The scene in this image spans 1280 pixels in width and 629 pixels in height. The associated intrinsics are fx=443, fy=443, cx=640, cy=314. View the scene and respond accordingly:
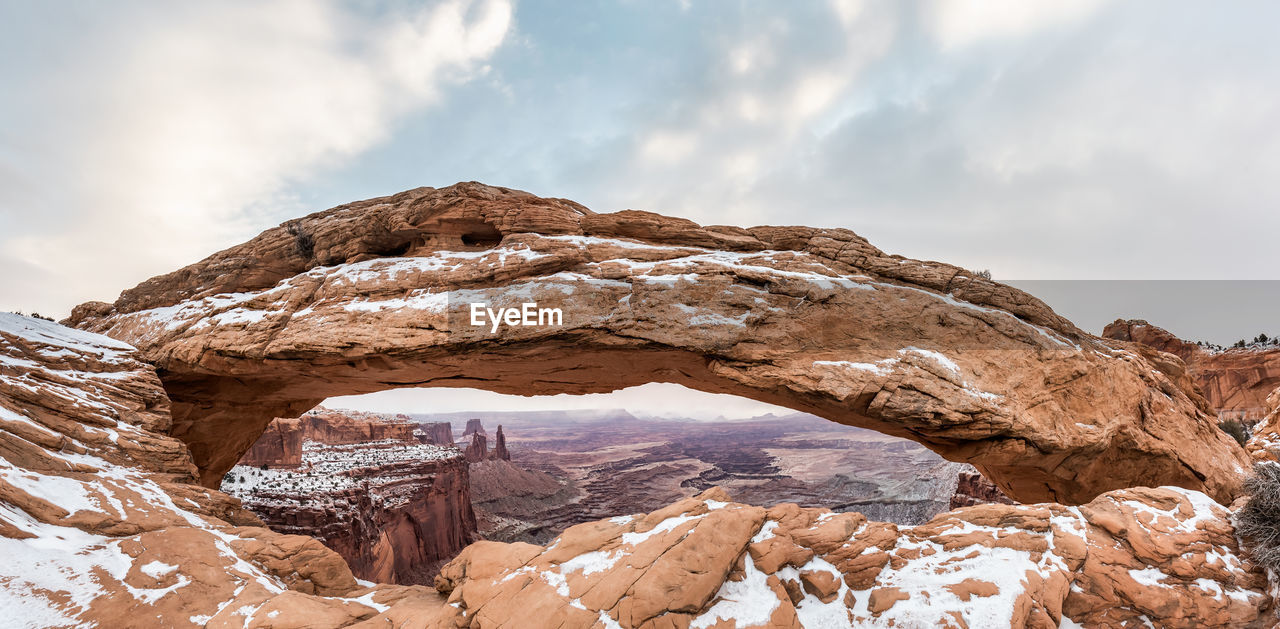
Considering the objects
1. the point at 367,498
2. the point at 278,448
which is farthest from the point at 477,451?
the point at 367,498

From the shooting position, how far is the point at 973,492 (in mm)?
31578

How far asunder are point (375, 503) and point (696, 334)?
2647 centimetres

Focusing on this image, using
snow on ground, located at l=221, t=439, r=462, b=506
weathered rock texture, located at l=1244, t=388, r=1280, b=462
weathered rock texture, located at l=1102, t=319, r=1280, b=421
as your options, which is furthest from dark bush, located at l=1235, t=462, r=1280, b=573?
weathered rock texture, located at l=1102, t=319, r=1280, b=421

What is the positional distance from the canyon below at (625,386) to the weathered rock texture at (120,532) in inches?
1.7

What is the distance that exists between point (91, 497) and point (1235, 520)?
1759 cm

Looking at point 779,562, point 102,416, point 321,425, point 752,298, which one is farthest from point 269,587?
point 321,425

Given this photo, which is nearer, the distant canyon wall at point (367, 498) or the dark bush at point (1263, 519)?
the dark bush at point (1263, 519)

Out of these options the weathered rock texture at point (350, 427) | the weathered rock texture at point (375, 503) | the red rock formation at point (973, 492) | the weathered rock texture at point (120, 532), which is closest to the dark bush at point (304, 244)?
the weathered rock texture at point (120, 532)

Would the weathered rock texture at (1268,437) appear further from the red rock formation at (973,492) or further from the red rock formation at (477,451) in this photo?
the red rock formation at (477,451)

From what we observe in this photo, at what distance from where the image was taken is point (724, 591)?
5551mm

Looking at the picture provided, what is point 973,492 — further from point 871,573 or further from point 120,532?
point 120,532

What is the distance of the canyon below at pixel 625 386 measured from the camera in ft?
18.5

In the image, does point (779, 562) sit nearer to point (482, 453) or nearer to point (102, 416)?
point (102, 416)

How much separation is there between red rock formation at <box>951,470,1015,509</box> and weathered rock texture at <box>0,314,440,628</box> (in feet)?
116
